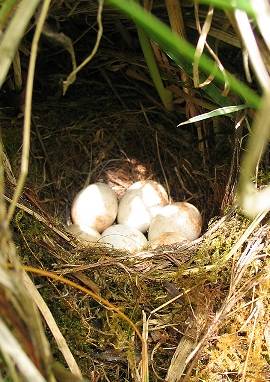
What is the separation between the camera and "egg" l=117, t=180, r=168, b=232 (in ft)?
6.32

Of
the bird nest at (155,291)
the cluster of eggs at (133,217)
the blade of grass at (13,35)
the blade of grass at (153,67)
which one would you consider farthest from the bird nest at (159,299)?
the blade of grass at (13,35)

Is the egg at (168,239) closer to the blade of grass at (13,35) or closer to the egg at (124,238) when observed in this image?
the egg at (124,238)

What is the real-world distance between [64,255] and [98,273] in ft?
0.33

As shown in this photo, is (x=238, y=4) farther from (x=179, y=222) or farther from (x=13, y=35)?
(x=179, y=222)

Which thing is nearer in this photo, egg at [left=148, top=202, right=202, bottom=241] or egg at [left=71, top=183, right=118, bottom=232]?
egg at [left=148, top=202, right=202, bottom=241]

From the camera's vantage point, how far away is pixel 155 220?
1849mm

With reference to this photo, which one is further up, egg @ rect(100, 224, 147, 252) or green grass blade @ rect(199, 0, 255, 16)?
green grass blade @ rect(199, 0, 255, 16)

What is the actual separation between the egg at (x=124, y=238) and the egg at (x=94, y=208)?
0.08m

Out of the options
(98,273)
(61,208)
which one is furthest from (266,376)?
(61,208)

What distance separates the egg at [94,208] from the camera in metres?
1.91

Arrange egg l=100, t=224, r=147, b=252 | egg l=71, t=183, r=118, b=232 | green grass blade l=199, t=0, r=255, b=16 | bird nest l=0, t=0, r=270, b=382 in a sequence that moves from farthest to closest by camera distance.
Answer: egg l=71, t=183, r=118, b=232 < egg l=100, t=224, r=147, b=252 < bird nest l=0, t=0, r=270, b=382 < green grass blade l=199, t=0, r=255, b=16

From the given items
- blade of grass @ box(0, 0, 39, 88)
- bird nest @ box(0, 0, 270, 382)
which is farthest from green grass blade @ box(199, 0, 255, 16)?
bird nest @ box(0, 0, 270, 382)

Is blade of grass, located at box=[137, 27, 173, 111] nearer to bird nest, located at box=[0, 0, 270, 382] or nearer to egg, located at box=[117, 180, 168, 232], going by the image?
bird nest, located at box=[0, 0, 270, 382]

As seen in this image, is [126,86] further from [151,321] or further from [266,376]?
[266,376]
